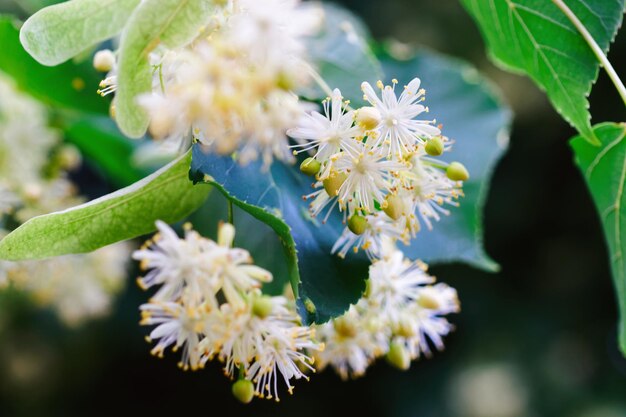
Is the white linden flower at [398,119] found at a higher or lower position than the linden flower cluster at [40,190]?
higher

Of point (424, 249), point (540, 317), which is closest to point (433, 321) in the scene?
point (424, 249)

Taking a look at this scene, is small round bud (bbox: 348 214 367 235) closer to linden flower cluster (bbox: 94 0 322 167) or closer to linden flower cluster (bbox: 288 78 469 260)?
linden flower cluster (bbox: 288 78 469 260)

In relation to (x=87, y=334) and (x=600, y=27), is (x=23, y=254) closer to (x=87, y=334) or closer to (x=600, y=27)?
(x=600, y=27)

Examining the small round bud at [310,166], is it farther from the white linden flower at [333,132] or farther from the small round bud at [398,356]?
the small round bud at [398,356]

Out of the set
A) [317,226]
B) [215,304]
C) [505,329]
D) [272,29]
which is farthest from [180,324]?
[505,329]

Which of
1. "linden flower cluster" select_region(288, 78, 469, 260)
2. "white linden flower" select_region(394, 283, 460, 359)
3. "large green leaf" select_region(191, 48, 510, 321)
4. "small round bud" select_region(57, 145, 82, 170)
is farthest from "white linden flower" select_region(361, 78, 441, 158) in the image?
"small round bud" select_region(57, 145, 82, 170)

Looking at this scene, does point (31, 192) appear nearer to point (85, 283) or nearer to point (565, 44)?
point (85, 283)

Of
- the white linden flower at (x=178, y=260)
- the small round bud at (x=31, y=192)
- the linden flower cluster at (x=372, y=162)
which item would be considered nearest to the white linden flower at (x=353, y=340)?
the linden flower cluster at (x=372, y=162)
